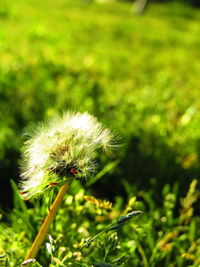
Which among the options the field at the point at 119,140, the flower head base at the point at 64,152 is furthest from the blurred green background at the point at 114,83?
the flower head base at the point at 64,152

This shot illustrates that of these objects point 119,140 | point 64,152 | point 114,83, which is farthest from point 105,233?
point 114,83

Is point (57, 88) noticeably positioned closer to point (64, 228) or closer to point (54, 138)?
point (64, 228)

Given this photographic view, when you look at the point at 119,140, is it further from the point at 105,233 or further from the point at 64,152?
the point at 64,152

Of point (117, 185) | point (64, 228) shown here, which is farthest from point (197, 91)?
point (64, 228)

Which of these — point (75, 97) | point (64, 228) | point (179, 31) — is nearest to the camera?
point (64, 228)

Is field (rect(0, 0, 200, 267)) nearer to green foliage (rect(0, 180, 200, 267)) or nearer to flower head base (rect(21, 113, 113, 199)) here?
green foliage (rect(0, 180, 200, 267))

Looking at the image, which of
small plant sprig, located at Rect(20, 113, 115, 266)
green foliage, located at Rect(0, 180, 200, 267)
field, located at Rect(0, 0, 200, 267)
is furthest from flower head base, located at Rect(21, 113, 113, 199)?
green foliage, located at Rect(0, 180, 200, 267)

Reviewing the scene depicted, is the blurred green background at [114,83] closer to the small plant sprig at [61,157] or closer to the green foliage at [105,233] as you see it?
the green foliage at [105,233]
